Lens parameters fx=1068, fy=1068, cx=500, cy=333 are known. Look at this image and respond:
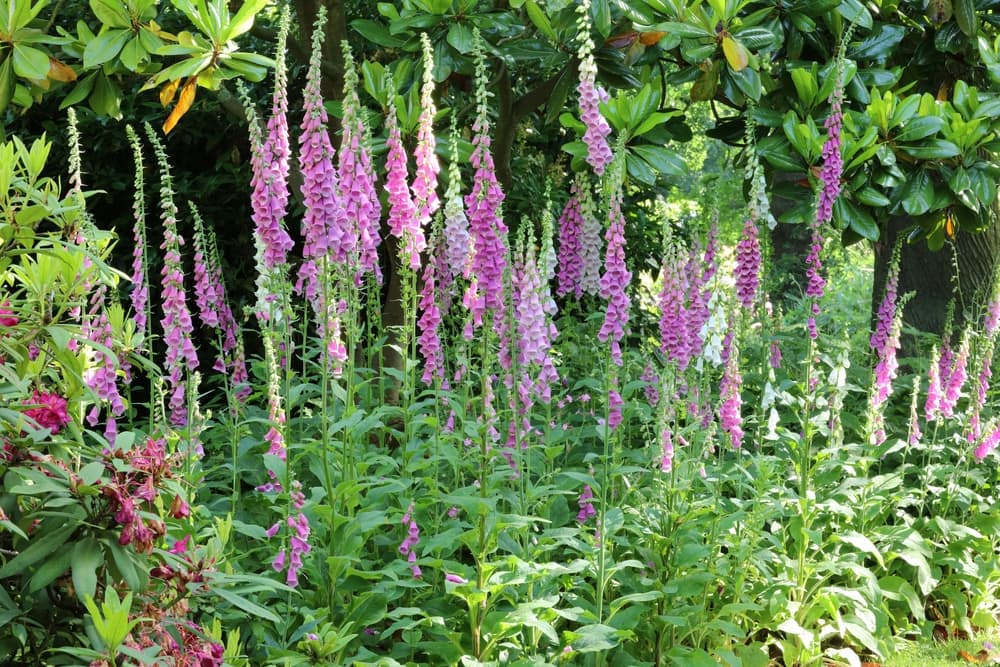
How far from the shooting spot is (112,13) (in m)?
3.99

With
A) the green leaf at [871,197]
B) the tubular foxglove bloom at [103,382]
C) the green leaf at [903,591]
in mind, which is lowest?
the green leaf at [903,591]

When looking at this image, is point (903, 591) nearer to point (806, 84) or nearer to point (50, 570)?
point (806, 84)

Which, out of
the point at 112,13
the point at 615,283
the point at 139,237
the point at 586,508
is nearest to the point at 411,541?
the point at 586,508

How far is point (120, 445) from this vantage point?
2.22m

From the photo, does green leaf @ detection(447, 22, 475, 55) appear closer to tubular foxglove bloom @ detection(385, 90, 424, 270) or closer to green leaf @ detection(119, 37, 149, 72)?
tubular foxglove bloom @ detection(385, 90, 424, 270)

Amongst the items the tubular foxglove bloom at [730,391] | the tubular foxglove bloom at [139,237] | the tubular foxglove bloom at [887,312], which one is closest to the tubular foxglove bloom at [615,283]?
the tubular foxglove bloom at [730,391]

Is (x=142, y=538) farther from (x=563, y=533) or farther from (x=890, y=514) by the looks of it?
(x=890, y=514)

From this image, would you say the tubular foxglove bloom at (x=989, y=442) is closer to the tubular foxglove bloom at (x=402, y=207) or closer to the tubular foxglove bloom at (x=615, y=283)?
the tubular foxglove bloom at (x=615, y=283)

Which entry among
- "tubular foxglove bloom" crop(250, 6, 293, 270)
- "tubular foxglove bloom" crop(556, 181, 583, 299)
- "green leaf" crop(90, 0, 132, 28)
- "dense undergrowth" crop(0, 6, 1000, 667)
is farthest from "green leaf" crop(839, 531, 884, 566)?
"green leaf" crop(90, 0, 132, 28)

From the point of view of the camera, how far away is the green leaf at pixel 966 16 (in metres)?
4.79

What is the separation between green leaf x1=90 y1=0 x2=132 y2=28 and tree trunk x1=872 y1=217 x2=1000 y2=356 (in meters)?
4.09

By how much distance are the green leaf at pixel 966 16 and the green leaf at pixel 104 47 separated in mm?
3564

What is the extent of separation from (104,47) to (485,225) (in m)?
1.66

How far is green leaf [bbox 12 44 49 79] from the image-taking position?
12.6 ft
